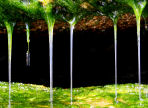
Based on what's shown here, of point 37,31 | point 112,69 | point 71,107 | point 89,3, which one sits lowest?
point 71,107

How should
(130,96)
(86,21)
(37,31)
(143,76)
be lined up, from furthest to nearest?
(143,76), (37,31), (86,21), (130,96)

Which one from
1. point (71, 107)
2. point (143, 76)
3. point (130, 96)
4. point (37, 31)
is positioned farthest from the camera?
point (143, 76)

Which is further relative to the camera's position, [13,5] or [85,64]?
[85,64]

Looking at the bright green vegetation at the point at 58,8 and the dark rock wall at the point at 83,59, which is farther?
the dark rock wall at the point at 83,59

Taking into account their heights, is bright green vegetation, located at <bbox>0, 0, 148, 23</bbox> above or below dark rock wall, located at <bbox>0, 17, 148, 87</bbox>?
above

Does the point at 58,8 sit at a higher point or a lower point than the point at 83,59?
higher

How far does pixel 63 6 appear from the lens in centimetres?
2052

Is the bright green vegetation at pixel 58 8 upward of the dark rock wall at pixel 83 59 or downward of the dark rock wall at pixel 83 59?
upward

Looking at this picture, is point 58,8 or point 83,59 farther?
point 83,59

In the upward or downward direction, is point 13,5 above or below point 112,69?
above

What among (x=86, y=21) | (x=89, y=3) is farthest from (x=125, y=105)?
(x=86, y=21)

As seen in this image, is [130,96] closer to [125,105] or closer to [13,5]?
[125,105]

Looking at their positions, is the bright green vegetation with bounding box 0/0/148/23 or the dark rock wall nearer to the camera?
the bright green vegetation with bounding box 0/0/148/23

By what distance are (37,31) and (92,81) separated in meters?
9.71
